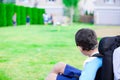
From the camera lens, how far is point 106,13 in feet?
176

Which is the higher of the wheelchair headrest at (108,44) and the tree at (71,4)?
the wheelchair headrest at (108,44)

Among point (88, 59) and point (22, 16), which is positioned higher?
point (88, 59)

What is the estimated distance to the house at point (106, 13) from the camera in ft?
174

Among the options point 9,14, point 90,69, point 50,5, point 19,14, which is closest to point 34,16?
point 19,14

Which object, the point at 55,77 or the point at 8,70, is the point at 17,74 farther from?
the point at 55,77

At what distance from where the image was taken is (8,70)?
28.7ft

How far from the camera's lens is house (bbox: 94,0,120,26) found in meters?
53.1

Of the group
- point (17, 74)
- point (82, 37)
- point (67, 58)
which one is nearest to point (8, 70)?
point (17, 74)

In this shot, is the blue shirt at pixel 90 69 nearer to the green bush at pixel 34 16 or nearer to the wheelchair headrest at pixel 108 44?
the wheelchair headrest at pixel 108 44

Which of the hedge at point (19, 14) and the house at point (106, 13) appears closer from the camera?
the hedge at point (19, 14)

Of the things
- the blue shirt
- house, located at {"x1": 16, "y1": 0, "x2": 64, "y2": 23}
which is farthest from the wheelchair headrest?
house, located at {"x1": 16, "y1": 0, "x2": 64, "y2": 23}

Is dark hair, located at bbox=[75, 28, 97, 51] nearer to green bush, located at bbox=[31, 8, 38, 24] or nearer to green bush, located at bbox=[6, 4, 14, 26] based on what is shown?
green bush, located at bbox=[6, 4, 14, 26]

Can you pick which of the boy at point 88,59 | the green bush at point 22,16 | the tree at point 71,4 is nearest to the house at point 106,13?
the tree at point 71,4

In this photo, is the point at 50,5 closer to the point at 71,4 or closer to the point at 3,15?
the point at 71,4
